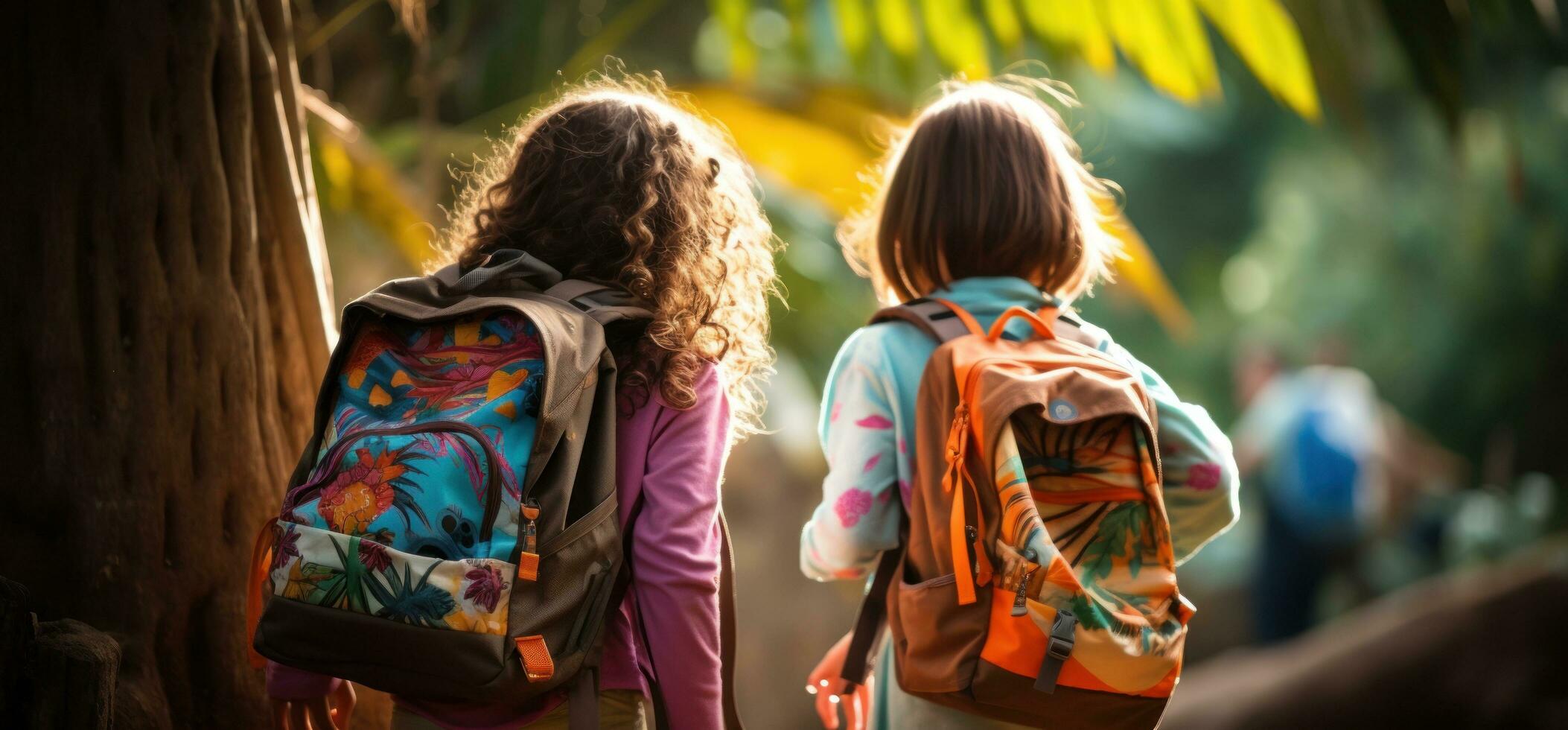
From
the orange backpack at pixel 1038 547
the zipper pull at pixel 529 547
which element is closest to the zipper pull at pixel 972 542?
the orange backpack at pixel 1038 547

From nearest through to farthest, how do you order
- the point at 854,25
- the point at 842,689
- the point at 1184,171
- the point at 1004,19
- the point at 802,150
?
→ the point at 842,689, the point at 1004,19, the point at 854,25, the point at 802,150, the point at 1184,171

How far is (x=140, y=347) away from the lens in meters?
2.09

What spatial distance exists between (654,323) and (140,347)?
0.95 meters

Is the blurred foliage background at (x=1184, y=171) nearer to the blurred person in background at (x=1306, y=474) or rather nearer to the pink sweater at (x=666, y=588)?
the blurred person in background at (x=1306, y=474)

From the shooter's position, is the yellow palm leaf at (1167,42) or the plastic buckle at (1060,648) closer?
the plastic buckle at (1060,648)

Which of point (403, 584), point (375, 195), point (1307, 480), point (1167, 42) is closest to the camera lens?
point (403, 584)

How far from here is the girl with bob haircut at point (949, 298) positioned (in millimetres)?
1944

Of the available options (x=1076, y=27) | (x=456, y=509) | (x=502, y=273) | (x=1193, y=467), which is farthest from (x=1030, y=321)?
(x=1076, y=27)

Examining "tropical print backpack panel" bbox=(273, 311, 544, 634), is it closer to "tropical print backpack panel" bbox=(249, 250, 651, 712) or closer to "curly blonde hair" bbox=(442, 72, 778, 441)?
"tropical print backpack panel" bbox=(249, 250, 651, 712)

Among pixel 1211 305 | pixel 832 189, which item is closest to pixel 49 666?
pixel 832 189

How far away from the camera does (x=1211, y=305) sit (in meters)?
13.6

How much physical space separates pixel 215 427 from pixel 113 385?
174 mm

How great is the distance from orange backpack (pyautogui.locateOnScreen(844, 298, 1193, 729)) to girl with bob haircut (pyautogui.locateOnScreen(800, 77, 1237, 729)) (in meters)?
0.10

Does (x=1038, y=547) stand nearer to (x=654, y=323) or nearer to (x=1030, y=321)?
(x=1030, y=321)
